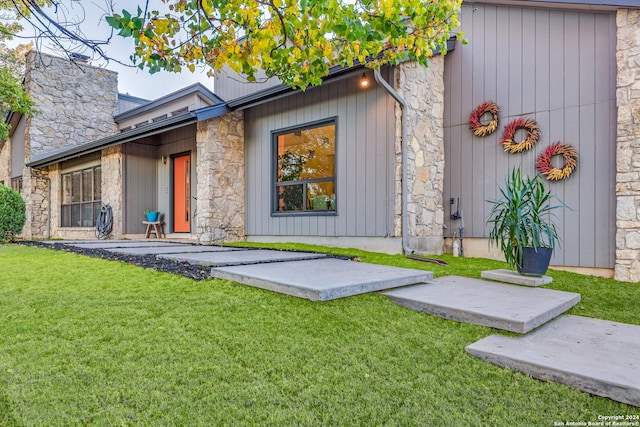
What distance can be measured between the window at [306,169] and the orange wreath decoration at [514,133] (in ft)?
8.71

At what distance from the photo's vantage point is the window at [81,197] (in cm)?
1056

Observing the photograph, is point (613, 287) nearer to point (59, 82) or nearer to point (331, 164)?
point (331, 164)

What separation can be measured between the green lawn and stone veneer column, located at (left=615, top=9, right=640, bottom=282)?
71.9 inches

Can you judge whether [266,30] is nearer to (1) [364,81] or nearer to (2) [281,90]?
(1) [364,81]

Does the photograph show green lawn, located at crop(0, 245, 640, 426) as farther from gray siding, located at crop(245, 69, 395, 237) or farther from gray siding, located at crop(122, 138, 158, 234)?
gray siding, located at crop(122, 138, 158, 234)

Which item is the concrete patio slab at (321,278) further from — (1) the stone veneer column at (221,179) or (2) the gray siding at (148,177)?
(2) the gray siding at (148,177)

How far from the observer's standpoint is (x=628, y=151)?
4.35 meters

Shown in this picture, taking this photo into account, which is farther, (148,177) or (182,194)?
(148,177)

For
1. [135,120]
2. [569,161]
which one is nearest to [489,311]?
[569,161]

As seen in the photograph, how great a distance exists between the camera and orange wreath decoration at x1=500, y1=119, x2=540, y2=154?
5262 mm

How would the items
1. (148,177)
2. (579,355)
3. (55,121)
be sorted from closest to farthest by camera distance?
(579,355), (148,177), (55,121)

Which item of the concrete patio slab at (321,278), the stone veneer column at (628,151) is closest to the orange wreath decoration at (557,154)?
the stone veneer column at (628,151)

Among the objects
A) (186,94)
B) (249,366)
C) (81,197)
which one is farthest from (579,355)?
(81,197)

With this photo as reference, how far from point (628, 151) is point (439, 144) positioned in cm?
245
